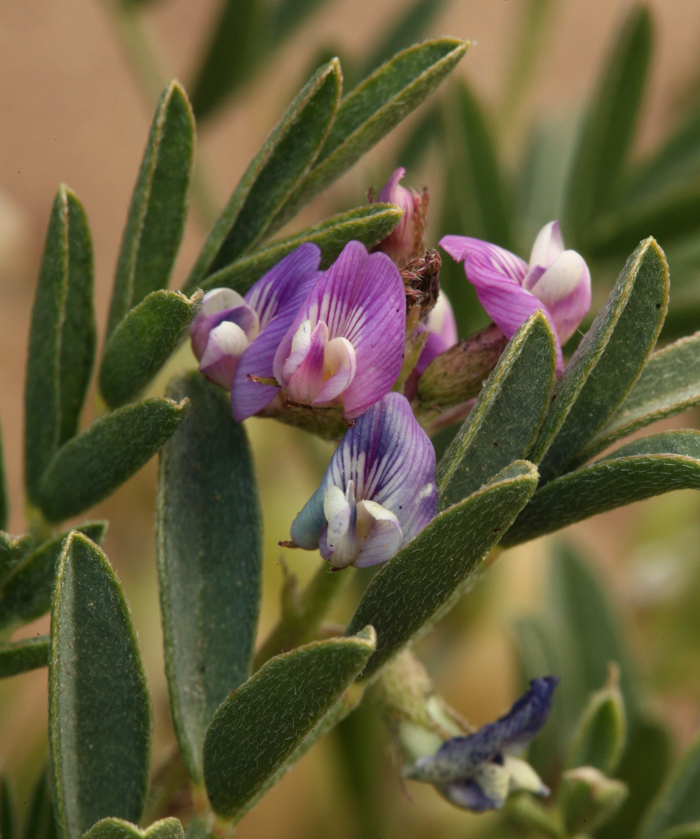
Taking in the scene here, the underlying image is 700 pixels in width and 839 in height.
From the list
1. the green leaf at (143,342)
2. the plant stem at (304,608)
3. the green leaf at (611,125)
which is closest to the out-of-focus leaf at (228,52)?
the green leaf at (611,125)

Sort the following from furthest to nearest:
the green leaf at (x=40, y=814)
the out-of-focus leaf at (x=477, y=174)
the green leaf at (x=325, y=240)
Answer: the out-of-focus leaf at (x=477, y=174) → the green leaf at (x=40, y=814) → the green leaf at (x=325, y=240)

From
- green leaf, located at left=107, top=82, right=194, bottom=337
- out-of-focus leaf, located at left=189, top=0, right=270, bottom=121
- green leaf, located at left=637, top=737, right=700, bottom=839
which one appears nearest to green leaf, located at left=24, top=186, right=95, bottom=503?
green leaf, located at left=107, top=82, right=194, bottom=337

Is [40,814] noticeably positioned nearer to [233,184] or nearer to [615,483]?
[615,483]

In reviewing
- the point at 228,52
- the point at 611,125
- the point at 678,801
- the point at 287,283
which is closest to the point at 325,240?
the point at 287,283

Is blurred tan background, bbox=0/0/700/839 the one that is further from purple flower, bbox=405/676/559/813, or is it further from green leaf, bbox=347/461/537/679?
green leaf, bbox=347/461/537/679

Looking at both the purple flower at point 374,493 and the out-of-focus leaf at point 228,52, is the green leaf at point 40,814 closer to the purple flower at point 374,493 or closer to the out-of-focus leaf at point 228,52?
the purple flower at point 374,493
